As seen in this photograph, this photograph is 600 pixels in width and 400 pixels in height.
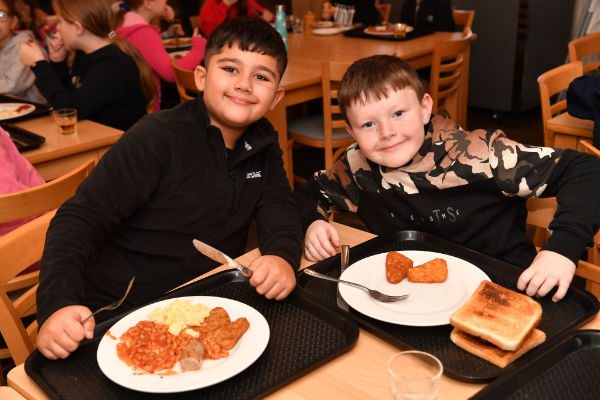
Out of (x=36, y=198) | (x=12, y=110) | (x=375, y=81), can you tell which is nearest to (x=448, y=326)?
(x=375, y=81)

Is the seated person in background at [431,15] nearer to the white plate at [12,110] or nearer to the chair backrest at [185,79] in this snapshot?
the chair backrest at [185,79]

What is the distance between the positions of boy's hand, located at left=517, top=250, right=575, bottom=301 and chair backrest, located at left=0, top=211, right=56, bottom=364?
1.05 meters

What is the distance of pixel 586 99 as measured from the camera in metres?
2.11

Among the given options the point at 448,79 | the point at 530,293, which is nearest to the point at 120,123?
the point at 448,79

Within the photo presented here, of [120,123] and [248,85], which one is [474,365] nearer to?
[248,85]

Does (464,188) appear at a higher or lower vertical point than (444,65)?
higher

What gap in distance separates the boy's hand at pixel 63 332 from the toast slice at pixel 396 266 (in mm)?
556

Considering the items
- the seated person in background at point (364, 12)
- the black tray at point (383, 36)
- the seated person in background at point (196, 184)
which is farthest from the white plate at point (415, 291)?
the seated person in background at point (364, 12)

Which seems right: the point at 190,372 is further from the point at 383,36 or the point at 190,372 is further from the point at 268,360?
the point at 383,36

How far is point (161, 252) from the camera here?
5.12ft

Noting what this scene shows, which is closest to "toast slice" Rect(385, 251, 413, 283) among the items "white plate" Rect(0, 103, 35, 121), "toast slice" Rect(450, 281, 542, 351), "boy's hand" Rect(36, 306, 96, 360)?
"toast slice" Rect(450, 281, 542, 351)

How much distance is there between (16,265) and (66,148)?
3.38 ft

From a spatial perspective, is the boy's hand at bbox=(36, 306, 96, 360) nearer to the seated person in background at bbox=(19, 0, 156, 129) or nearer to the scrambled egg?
the scrambled egg

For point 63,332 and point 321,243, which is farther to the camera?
point 321,243
